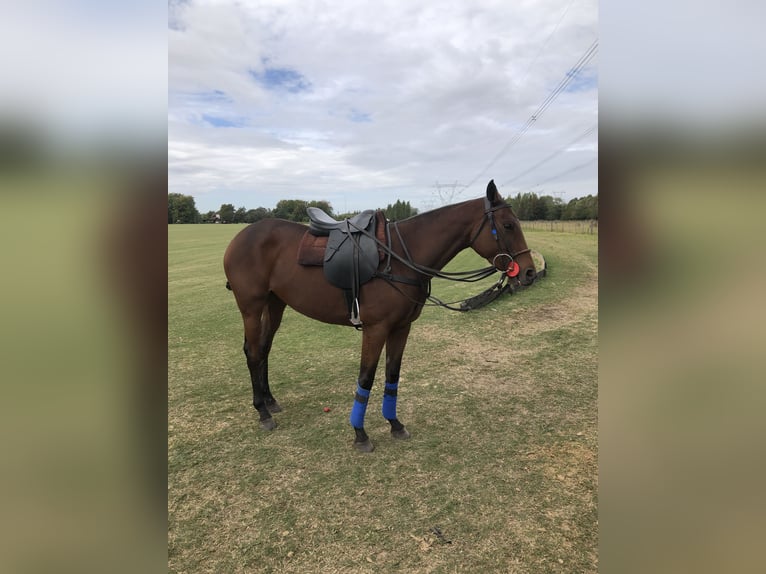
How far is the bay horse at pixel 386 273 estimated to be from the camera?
368cm

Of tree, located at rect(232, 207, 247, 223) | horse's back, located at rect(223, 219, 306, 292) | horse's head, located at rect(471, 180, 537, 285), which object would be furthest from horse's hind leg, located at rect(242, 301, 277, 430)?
tree, located at rect(232, 207, 247, 223)

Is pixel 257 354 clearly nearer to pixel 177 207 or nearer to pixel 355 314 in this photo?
pixel 355 314

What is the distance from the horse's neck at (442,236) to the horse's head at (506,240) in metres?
0.19

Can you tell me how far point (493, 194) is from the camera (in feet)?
11.8

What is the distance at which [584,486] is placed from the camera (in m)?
3.31

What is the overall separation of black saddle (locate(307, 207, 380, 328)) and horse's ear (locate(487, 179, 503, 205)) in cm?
114

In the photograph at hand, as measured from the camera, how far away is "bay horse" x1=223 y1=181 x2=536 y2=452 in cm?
368
